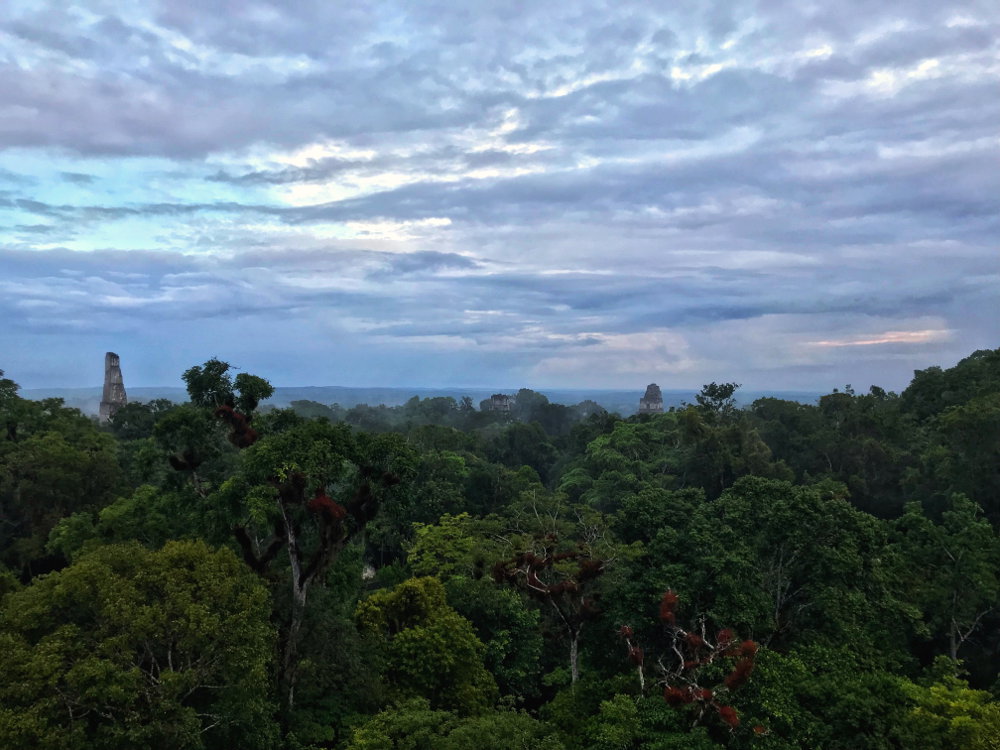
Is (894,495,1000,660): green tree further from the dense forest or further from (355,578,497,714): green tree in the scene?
(355,578,497,714): green tree

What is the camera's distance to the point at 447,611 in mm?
18703

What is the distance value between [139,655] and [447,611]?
8219mm

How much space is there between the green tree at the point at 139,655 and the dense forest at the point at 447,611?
0.17 feet

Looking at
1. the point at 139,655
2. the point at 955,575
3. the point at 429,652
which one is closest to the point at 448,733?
the point at 429,652

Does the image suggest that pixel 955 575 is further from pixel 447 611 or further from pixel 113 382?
pixel 113 382

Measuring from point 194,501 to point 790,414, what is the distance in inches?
1442

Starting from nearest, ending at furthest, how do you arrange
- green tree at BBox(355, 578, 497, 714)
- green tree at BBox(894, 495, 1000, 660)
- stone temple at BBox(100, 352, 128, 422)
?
green tree at BBox(355, 578, 497, 714)
green tree at BBox(894, 495, 1000, 660)
stone temple at BBox(100, 352, 128, 422)

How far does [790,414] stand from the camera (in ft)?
141

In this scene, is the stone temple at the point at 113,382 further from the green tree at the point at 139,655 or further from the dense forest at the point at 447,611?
the green tree at the point at 139,655

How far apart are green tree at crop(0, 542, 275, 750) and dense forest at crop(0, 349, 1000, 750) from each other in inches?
2.1

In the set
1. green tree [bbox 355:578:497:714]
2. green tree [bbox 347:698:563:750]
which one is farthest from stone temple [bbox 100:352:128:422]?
green tree [bbox 347:698:563:750]

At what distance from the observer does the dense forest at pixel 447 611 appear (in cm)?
1228

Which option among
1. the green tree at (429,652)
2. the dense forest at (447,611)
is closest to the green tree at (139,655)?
the dense forest at (447,611)

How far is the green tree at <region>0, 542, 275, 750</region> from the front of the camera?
36.6ft
